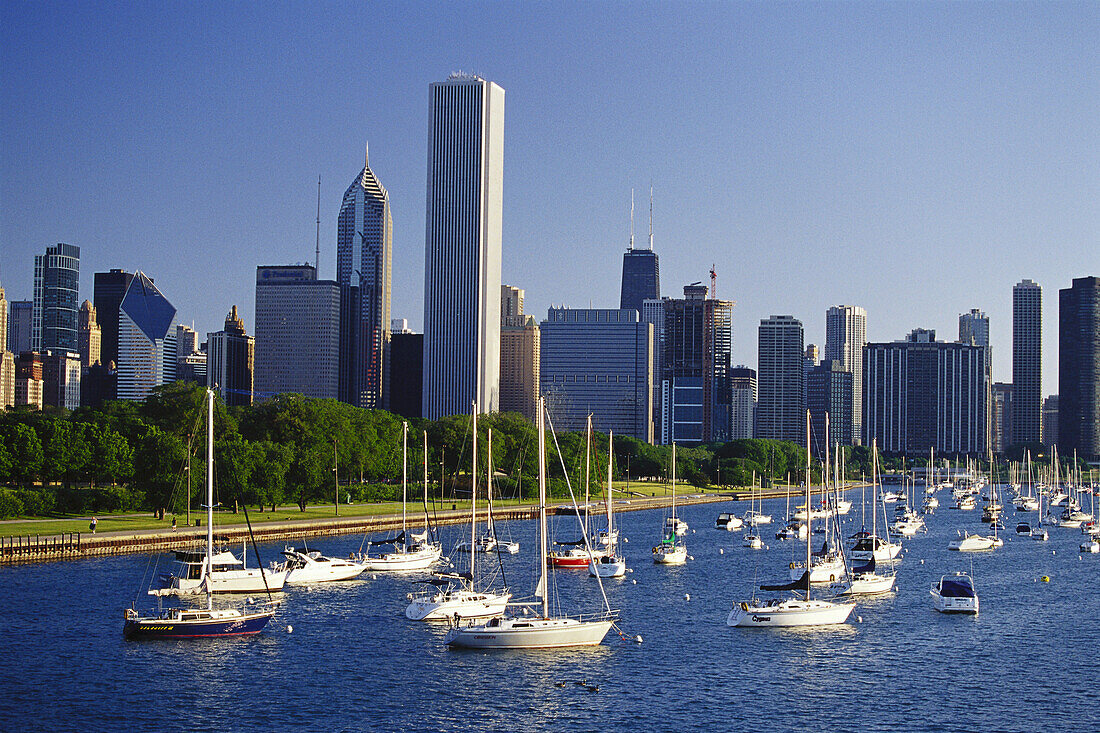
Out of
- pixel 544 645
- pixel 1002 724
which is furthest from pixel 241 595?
pixel 1002 724

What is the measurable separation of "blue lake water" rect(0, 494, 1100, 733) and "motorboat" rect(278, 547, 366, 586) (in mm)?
2185

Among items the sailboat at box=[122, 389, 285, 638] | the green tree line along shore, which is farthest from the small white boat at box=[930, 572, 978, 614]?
the sailboat at box=[122, 389, 285, 638]

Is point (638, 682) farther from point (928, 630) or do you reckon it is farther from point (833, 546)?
point (833, 546)

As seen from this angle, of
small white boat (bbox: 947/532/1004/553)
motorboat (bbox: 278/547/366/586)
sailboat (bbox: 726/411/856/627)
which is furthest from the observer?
Answer: small white boat (bbox: 947/532/1004/553)

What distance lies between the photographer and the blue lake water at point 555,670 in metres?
59.6

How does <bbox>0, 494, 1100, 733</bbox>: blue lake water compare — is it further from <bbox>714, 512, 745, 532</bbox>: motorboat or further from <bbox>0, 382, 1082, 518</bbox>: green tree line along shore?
<bbox>714, 512, 745, 532</bbox>: motorboat

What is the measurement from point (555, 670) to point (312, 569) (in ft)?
123

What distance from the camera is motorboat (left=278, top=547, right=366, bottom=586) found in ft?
327

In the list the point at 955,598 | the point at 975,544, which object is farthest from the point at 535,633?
the point at 975,544

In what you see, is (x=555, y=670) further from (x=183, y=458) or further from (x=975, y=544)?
(x=975, y=544)

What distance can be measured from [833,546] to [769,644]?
136 ft

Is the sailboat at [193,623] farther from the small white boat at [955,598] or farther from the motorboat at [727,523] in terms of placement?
the motorboat at [727,523]

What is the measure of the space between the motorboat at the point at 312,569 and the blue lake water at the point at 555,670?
2185 millimetres

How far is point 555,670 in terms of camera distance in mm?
68000
